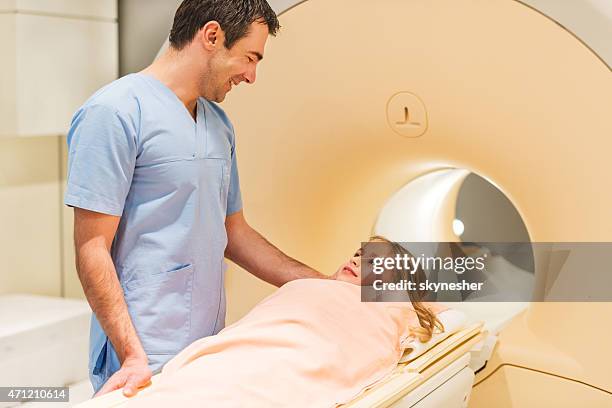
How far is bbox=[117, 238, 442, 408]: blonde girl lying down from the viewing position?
148 cm

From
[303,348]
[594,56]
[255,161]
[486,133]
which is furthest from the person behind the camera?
[255,161]

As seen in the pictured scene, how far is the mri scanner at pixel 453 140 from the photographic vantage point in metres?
1.89

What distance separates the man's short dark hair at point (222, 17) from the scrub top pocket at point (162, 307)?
46cm

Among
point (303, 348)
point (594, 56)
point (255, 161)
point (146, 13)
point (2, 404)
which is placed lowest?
point (2, 404)

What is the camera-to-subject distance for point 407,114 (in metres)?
2.15

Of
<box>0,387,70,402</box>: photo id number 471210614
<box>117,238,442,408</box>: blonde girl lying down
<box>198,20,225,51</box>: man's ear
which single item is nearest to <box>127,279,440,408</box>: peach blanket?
<box>117,238,442,408</box>: blonde girl lying down

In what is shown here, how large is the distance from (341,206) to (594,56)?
2.78 ft

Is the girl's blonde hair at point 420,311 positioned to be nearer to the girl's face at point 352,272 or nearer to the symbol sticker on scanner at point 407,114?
the girl's face at point 352,272

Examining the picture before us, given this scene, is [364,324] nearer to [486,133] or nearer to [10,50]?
[486,133]

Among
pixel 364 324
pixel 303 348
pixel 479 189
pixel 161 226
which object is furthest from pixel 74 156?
pixel 479 189

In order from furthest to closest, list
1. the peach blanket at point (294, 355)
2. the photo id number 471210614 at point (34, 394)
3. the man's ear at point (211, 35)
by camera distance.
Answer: the photo id number 471210614 at point (34, 394)
the man's ear at point (211, 35)
the peach blanket at point (294, 355)

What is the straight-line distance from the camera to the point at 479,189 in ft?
11.6
